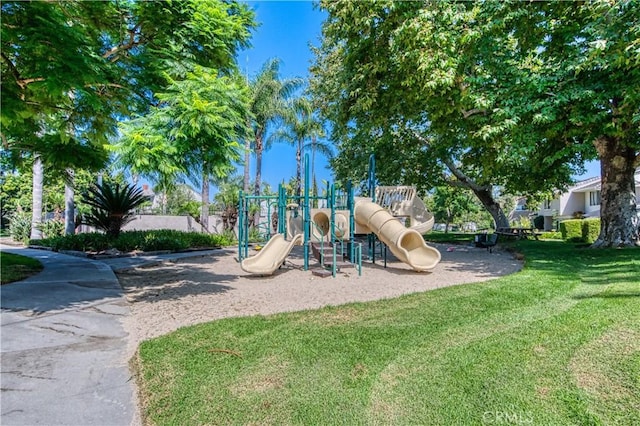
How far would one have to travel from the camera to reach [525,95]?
928 centimetres

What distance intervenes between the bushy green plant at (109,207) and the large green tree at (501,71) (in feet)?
29.6

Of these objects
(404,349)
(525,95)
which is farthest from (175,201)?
(404,349)

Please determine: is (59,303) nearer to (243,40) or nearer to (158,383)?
(158,383)

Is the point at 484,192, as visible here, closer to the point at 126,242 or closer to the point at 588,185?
the point at 126,242

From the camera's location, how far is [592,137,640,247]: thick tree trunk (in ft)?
38.8

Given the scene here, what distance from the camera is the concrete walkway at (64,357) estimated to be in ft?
9.18

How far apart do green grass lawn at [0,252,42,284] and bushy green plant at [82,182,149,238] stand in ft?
11.7

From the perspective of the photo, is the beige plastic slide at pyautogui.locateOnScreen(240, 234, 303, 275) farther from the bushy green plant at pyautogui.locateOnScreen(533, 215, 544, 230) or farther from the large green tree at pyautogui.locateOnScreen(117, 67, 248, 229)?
the bushy green plant at pyautogui.locateOnScreen(533, 215, 544, 230)

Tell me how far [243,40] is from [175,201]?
111 feet

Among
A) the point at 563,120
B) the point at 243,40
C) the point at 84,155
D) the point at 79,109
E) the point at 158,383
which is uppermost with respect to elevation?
the point at 243,40

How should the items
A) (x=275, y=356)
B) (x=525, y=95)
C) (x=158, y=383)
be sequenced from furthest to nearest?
(x=525, y=95), (x=275, y=356), (x=158, y=383)

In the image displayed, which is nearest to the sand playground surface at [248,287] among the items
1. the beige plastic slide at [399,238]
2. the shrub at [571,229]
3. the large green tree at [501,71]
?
the beige plastic slide at [399,238]

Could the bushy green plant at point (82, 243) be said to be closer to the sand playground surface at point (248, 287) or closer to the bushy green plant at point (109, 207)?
the bushy green plant at point (109, 207)
